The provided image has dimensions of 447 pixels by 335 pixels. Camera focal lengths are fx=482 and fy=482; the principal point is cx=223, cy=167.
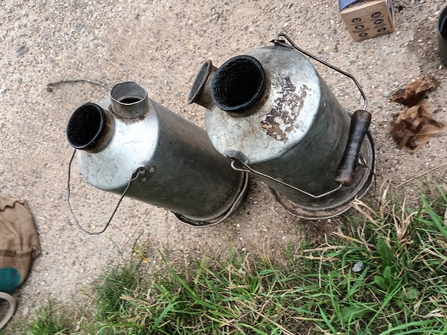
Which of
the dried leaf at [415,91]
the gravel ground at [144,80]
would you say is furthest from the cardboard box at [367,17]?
the dried leaf at [415,91]

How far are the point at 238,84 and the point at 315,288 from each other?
1019mm

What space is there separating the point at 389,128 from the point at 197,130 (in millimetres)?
942

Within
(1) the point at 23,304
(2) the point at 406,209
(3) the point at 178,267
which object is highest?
(2) the point at 406,209

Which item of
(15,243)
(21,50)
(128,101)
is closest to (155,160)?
(128,101)

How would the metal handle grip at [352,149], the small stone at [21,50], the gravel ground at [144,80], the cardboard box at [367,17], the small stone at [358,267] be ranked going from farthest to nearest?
the small stone at [21,50] < the gravel ground at [144,80] < the cardboard box at [367,17] < the small stone at [358,267] < the metal handle grip at [352,149]

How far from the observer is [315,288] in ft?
7.12

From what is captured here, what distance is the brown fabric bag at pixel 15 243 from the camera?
117 inches

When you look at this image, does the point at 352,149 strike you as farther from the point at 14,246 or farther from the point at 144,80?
the point at 14,246

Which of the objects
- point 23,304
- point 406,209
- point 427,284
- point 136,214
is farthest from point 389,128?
point 23,304

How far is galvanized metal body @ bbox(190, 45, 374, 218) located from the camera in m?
1.66

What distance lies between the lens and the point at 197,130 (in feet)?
7.65

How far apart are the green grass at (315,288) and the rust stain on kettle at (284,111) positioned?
23.1 inches

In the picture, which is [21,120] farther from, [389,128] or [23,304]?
[389,128]

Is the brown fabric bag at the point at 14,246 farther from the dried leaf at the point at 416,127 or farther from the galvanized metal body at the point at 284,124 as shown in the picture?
the dried leaf at the point at 416,127
